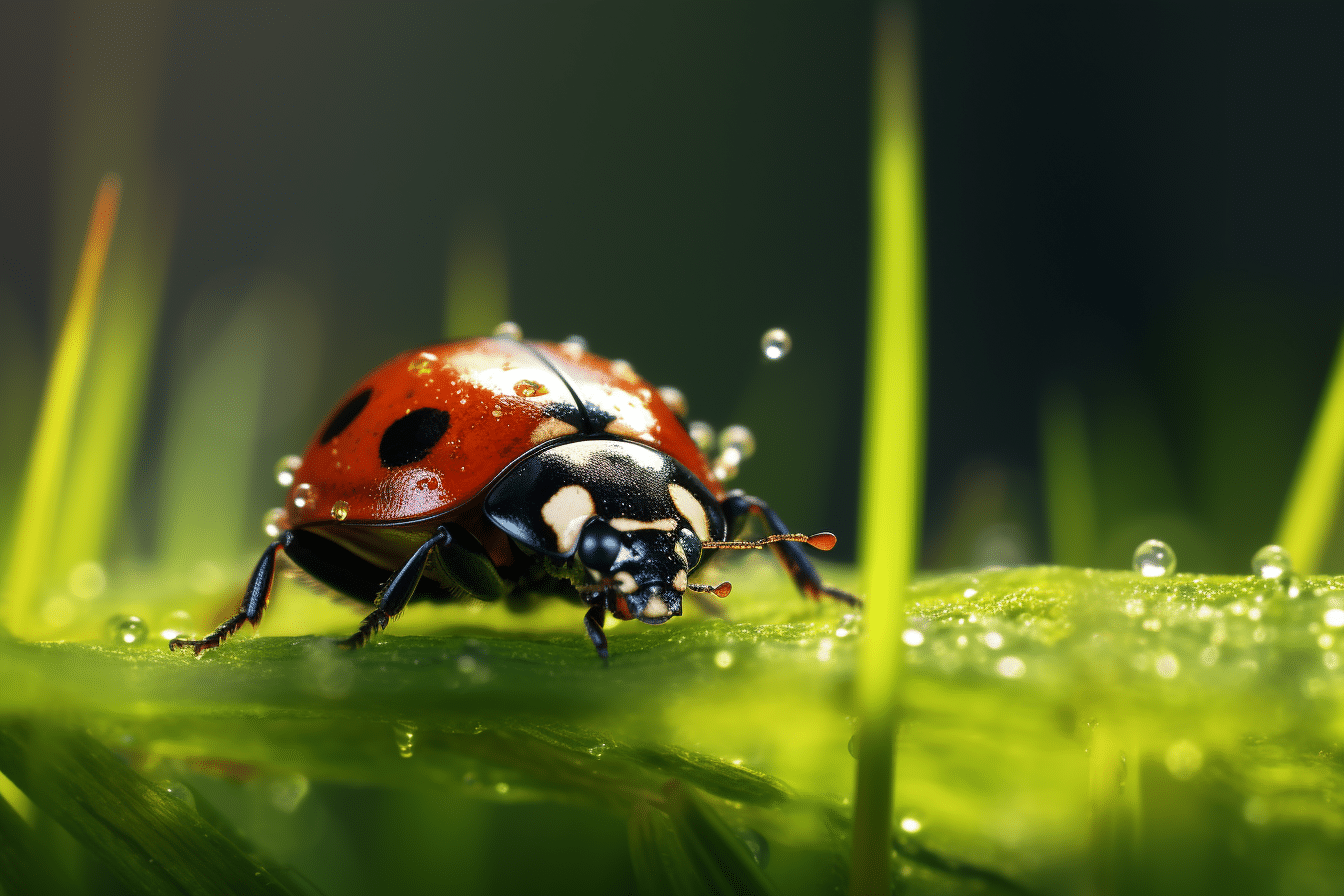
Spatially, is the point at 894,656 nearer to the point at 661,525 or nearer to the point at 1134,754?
the point at 1134,754

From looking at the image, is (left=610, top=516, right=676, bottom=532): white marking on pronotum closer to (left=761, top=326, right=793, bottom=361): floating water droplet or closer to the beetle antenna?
the beetle antenna

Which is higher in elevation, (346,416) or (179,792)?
(346,416)

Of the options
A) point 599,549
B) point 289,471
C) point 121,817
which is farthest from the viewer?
point 289,471

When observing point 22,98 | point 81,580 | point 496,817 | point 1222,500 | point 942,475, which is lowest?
point 496,817

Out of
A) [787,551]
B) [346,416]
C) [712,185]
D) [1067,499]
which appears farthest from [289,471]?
[712,185]

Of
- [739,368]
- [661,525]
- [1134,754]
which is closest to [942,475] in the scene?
[739,368]

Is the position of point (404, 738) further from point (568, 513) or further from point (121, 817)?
point (568, 513)
